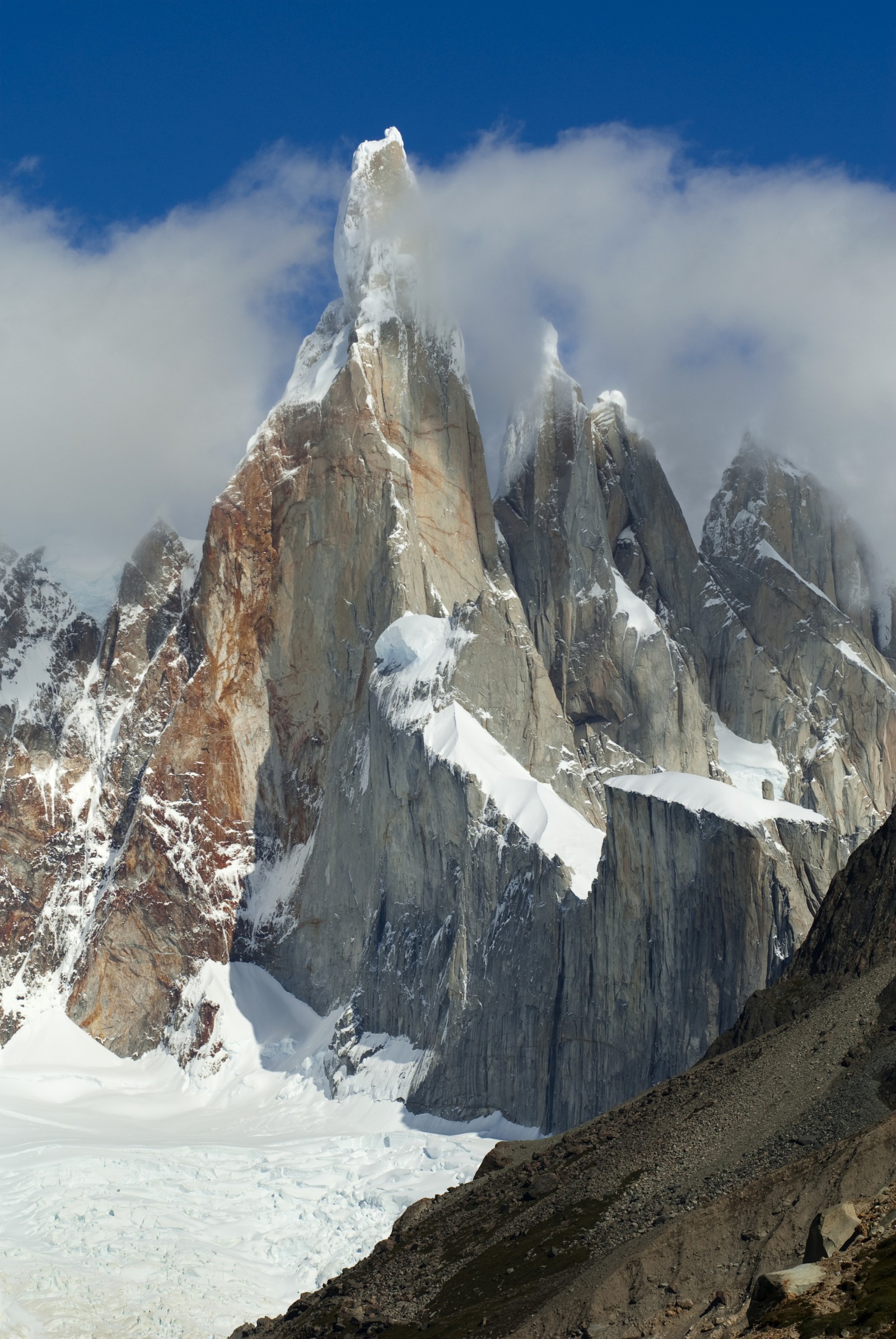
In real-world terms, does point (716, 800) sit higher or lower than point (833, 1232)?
higher

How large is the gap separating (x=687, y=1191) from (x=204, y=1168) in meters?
57.3

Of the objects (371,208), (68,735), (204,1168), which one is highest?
(371,208)

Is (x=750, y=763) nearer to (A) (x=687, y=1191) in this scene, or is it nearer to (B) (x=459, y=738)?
(B) (x=459, y=738)

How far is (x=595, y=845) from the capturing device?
94.6m

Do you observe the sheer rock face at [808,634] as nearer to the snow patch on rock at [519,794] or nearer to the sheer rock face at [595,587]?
the sheer rock face at [595,587]

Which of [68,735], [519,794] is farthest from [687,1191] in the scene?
[68,735]

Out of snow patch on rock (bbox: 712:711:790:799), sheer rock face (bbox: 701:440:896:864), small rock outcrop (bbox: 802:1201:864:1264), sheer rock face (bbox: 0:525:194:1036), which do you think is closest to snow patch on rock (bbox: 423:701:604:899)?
snow patch on rock (bbox: 712:711:790:799)

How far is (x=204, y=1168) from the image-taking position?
87688 mm

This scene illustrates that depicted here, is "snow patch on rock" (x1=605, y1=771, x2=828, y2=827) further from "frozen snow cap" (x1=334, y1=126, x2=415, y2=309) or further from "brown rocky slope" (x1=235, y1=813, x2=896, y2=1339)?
"frozen snow cap" (x1=334, y1=126, x2=415, y2=309)

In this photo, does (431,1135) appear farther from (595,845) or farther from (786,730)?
(786,730)

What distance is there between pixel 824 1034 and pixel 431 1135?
169 ft

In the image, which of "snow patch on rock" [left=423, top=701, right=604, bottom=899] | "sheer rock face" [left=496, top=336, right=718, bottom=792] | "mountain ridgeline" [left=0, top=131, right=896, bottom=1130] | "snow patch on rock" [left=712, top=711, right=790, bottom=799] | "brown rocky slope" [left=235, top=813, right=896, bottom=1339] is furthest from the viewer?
"snow patch on rock" [left=712, top=711, right=790, bottom=799]

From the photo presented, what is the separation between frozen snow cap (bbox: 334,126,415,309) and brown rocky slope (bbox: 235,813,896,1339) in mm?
83361

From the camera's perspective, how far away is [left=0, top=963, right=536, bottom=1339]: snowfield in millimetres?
72250
